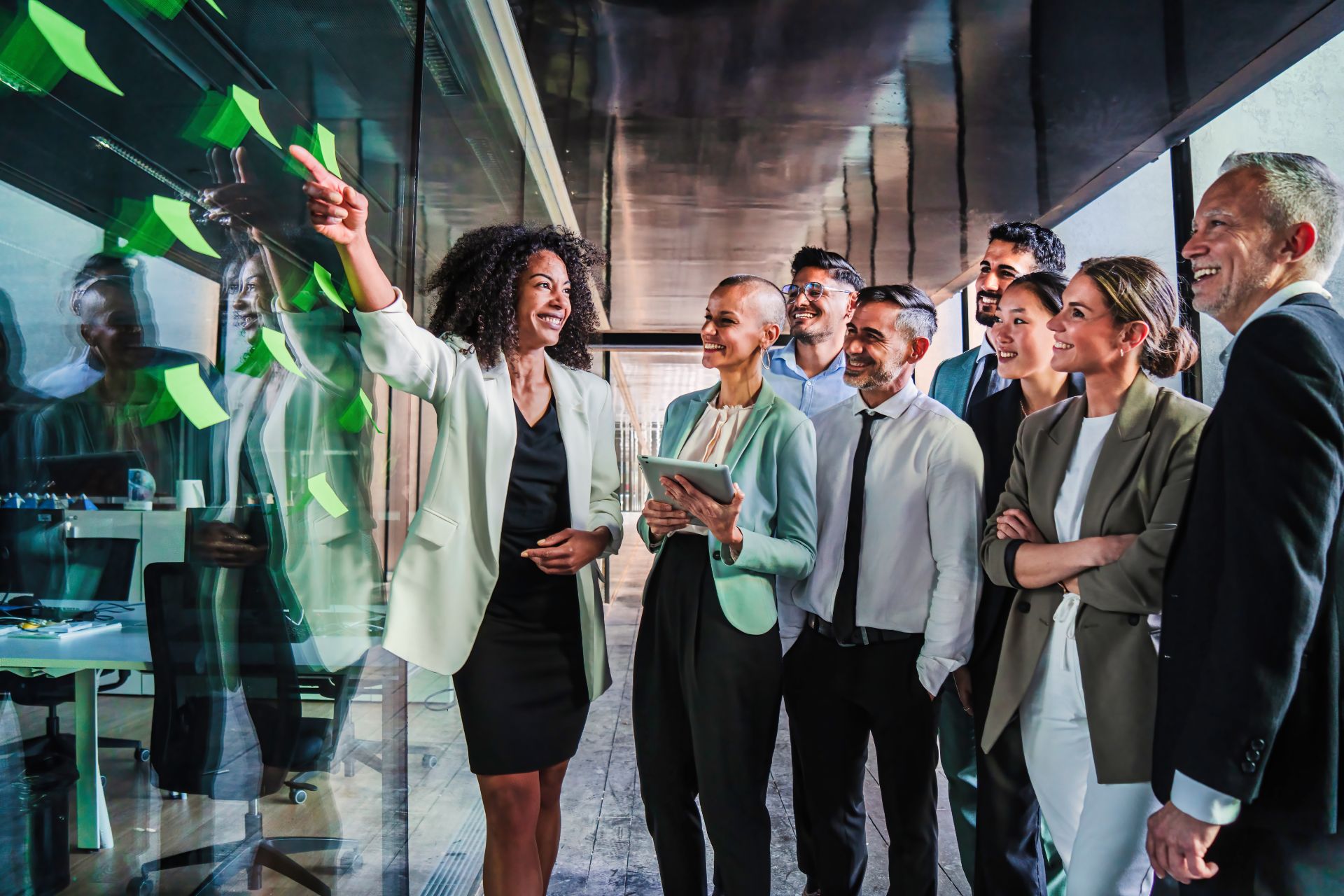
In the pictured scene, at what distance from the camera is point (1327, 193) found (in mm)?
1234

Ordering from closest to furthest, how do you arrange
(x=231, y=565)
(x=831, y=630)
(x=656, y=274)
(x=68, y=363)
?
(x=68, y=363) < (x=231, y=565) < (x=831, y=630) < (x=656, y=274)

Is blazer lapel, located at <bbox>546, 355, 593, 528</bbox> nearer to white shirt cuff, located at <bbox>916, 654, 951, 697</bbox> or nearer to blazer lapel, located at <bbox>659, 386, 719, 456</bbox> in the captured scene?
blazer lapel, located at <bbox>659, 386, 719, 456</bbox>

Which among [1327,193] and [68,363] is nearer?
[68,363]

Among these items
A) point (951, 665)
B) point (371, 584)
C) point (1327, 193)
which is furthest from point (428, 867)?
point (1327, 193)

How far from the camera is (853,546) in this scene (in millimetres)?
2064

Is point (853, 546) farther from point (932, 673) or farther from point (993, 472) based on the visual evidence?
point (993, 472)

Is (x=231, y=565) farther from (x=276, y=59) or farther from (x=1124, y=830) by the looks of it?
(x=1124, y=830)

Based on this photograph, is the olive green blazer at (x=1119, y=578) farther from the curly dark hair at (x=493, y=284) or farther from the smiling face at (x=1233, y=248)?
the curly dark hair at (x=493, y=284)

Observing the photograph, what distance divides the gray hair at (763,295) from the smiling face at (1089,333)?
672 mm

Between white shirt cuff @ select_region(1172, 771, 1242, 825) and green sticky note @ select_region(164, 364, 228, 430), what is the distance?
1.41 m

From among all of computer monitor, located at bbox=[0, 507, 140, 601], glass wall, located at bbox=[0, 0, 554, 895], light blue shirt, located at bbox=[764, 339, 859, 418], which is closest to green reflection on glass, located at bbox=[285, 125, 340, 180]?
glass wall, located at bbox=[0, 0, 554, 895]

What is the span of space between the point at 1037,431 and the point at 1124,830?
796 millimetres

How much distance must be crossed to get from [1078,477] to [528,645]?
4.07ft

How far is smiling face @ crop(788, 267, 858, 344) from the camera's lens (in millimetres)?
3031
